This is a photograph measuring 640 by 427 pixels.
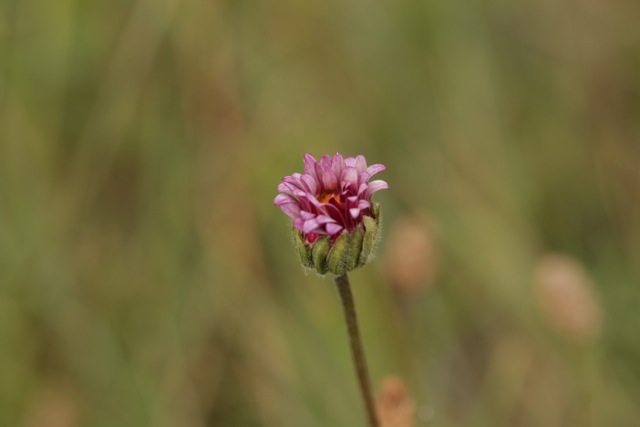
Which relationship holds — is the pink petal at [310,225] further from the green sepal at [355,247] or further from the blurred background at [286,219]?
the blurred background at [286,219]

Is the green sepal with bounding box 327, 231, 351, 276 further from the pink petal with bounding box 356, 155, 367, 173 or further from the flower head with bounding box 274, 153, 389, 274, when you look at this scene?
the pink petal with bounding box 356, 155, 367, 173

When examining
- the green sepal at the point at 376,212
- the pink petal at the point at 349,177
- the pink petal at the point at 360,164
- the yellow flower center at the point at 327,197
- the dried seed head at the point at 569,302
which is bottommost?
the dried seed head at the point at 569,302

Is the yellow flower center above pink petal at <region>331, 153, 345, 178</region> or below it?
below

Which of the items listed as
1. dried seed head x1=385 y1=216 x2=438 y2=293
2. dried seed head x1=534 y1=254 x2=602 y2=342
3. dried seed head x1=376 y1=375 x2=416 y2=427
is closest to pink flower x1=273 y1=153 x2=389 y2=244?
dried seed head x1=376 y1=375 x2=416 y2=427

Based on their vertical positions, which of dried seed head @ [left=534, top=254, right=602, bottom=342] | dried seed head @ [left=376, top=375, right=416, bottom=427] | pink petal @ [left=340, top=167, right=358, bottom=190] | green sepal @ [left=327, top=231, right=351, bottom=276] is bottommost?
dried seed head @ [left=376, top=375, right=416, bottom=427]

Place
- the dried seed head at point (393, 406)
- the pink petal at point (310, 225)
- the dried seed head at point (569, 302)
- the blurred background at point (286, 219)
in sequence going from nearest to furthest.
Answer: the pink petal at point (310, 225) < the dried seed head at point (393, 406) < the dried seed head at point (569, 302) < the blurred background at point (286, 219)

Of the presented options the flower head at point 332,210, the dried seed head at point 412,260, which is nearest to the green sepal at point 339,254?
the flower head at point 332,210

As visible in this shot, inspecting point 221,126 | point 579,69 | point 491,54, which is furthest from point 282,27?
point 579,69

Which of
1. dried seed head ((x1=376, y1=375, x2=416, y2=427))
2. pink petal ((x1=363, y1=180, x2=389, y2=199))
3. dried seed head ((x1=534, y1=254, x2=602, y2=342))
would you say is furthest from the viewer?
dried seed head ((x1=534, y1=254, x2=602, y2=342))
